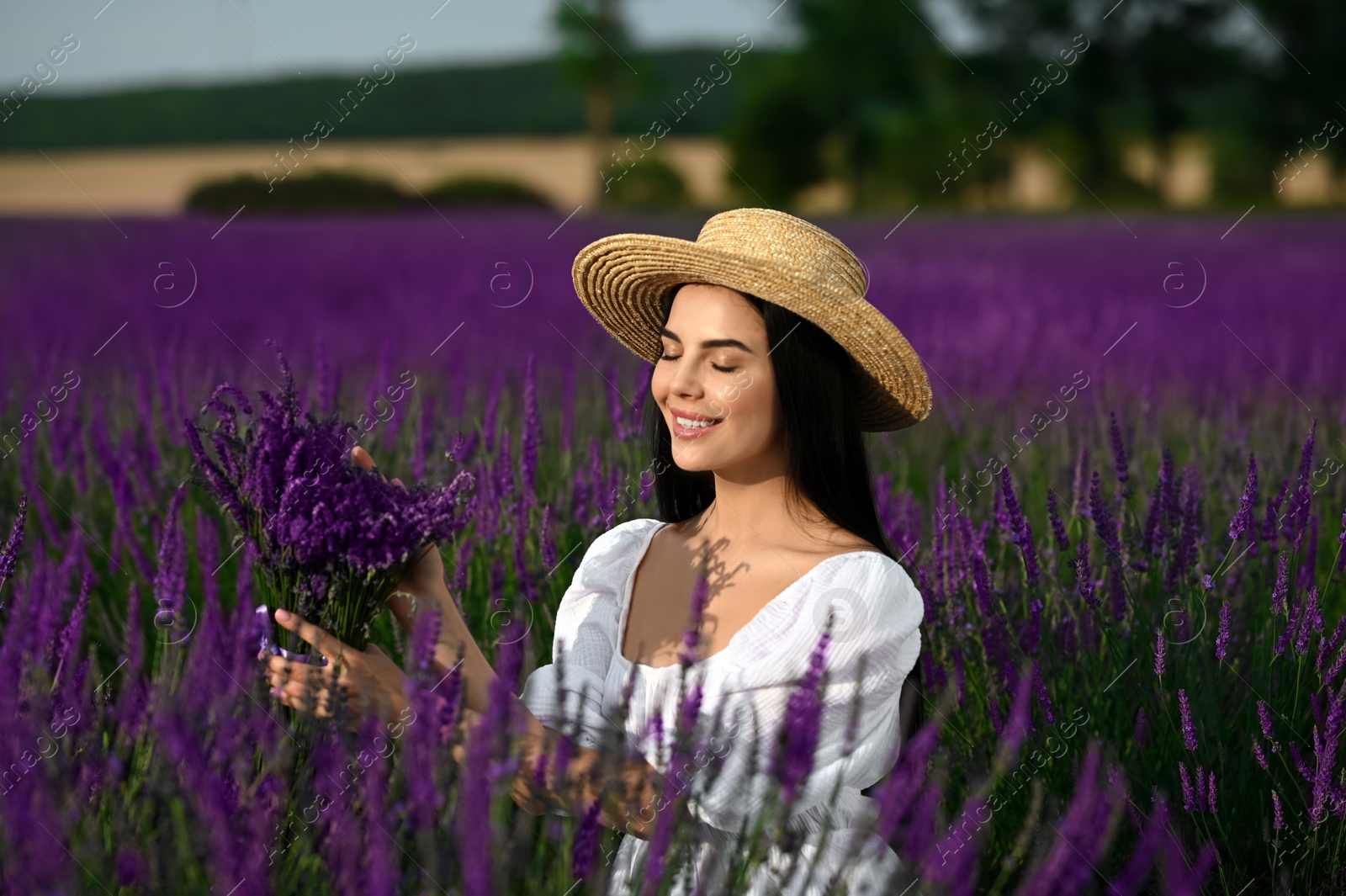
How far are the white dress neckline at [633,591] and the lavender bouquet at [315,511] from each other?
12.4 inches

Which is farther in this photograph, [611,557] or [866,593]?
[611,557]

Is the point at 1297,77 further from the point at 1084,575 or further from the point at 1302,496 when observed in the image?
the point at 1084,575

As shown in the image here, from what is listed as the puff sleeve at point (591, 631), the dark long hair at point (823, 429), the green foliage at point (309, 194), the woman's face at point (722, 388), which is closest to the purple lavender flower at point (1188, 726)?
the dark long hair at point (823, 429)

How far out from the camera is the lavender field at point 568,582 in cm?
115

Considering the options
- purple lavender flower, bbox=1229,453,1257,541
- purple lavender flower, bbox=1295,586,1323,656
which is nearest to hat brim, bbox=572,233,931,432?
purple lavender flower, bbox=1229,453,1257,541

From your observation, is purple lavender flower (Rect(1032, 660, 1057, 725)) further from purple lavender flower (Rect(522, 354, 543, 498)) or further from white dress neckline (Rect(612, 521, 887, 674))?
purple lavender flower (Rect(522, 354, 543, 498))

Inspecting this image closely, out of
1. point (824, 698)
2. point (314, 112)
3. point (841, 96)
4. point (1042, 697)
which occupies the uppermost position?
point (314, 112)

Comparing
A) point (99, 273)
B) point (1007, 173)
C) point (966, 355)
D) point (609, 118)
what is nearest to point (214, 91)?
point (609, 118)

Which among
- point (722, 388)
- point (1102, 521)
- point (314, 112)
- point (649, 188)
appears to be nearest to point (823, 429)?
point (722, 388)

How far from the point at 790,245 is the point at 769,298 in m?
0.12

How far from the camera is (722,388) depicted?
1.77 meters

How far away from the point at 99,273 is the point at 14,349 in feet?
11.4

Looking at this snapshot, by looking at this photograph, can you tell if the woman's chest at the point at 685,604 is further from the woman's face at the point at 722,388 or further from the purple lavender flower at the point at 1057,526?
the purple lavender flower at the point at 1057,526

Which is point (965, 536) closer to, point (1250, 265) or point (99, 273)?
point (99, 273)
